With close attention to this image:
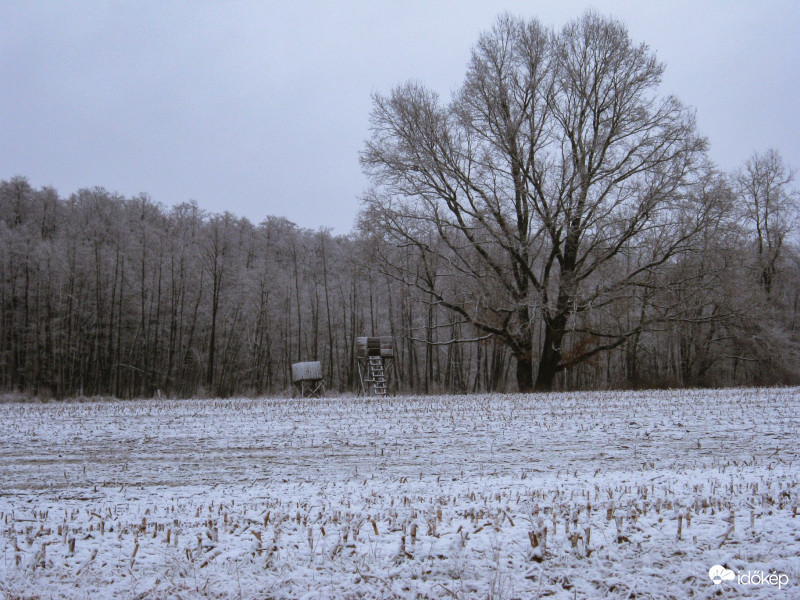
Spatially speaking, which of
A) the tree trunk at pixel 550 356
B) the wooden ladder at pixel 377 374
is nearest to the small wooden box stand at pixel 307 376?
the wooden ladder at pixel 377 374

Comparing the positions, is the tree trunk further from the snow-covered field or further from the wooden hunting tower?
the snow-covered field

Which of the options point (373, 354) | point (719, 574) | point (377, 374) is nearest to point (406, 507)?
point (719, 574)

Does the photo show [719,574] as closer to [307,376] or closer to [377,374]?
[377,374]

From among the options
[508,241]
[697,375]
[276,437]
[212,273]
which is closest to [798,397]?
[508,241]

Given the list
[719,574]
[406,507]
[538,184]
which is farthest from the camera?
[538,184]

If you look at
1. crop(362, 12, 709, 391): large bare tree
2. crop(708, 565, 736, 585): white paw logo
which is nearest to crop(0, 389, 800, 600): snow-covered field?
crop(708, 565, 736, 585): white paw logo

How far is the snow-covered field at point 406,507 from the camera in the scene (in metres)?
4.70

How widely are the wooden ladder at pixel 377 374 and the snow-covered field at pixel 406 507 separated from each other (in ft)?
42.1

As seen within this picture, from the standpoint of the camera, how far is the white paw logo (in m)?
4.55

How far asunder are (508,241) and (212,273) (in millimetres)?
32026

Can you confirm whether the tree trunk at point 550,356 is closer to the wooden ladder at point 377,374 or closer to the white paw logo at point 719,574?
the wooden ladder at point 377,374

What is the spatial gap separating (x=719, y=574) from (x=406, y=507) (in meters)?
3.18

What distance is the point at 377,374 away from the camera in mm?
27203

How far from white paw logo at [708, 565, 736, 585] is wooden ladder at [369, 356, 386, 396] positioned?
2199cm
